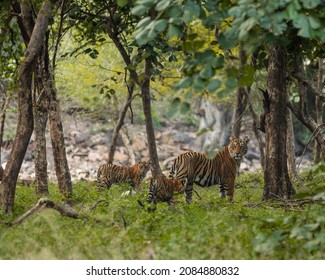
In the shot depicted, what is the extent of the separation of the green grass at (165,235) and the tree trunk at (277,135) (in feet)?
6.66

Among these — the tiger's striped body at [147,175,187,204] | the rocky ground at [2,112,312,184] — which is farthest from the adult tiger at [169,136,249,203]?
the rocky ground at [2,112,312,184]

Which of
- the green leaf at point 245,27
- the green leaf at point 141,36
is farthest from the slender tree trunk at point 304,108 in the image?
the green leaf at point 141,36

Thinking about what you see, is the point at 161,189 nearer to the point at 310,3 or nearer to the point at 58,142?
the point at 58,142

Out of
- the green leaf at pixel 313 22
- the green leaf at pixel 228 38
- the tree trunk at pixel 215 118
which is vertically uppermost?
the tree trunk at pixel 215 118

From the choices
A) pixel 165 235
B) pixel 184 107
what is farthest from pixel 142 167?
pixel 184 107

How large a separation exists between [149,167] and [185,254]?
9.74 m

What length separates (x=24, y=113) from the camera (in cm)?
1063

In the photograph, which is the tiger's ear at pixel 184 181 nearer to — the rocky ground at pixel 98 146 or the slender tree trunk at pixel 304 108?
the slender tree trunk at pixel 304 108

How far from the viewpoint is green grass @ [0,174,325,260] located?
7.19m

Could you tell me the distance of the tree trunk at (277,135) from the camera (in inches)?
491

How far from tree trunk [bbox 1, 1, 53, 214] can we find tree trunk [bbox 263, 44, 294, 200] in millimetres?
4164

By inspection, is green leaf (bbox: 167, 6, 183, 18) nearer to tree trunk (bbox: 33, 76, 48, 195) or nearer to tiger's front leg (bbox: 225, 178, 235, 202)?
tree trunk (bbox: 33, 76, 48, 195)

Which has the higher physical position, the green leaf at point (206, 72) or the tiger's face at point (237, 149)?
the green leaf at point (206, 72)
